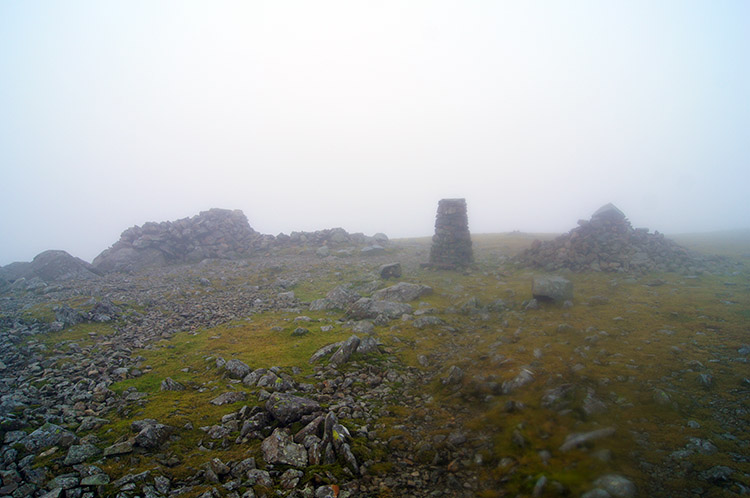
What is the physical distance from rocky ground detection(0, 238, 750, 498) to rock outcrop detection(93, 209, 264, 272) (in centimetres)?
1443

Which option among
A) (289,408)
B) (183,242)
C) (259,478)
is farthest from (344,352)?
(183,242)

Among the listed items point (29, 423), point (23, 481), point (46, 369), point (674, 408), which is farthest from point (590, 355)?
point (46, 369)

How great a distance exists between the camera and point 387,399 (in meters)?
7.75

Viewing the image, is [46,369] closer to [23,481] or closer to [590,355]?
[23,481]

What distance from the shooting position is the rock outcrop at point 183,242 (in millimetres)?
28281

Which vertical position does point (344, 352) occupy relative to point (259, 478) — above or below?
above

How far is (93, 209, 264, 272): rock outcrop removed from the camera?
28281 millimetres

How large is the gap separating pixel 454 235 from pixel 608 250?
9.56 m

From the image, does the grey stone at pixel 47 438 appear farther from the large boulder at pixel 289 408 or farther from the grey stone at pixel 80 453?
the large boulder at pixel 289 408

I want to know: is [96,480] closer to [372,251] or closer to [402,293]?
[402,293]

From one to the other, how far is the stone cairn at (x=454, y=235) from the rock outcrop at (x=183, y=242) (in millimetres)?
19086

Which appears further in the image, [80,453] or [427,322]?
[427,322]

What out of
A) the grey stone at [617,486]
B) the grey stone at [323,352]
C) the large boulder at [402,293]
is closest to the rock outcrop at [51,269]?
the large boulder at [402,293]

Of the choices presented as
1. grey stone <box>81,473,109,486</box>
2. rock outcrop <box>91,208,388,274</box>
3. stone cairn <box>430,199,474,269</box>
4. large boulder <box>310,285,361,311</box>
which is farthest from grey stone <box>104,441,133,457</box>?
rock outcrop <box>91,208,388,274</box>
